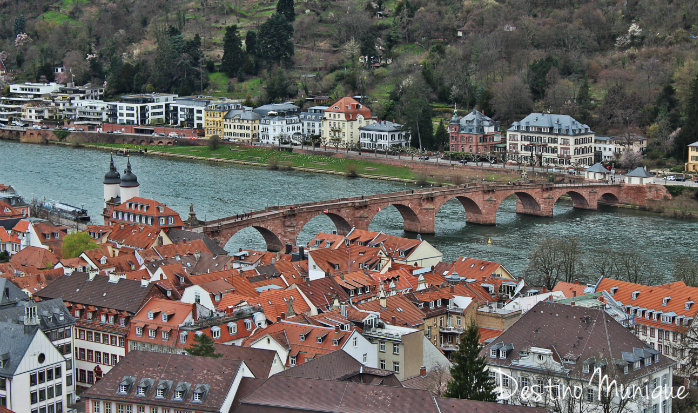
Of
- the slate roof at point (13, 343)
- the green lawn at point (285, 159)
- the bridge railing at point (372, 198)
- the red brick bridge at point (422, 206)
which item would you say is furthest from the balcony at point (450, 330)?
the green lawn at point (285, 159)

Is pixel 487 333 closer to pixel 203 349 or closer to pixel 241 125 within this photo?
pixel 203 349

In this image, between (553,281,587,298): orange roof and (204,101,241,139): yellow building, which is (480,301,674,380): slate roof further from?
(204,101,241,139): yellow building

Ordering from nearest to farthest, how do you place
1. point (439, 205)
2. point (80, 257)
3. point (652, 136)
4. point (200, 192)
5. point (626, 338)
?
point (626, 338) → point (80, 257) → point (439, 205) → point (200, 192) → point (652, 136)

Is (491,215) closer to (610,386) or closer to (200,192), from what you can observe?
(200,192)

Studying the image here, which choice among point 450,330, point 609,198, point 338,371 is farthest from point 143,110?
point 338,371

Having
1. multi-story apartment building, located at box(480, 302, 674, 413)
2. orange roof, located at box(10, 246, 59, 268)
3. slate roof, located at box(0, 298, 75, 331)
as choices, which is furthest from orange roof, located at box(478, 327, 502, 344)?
orange roof, located at box(10, 246, 59, 268)

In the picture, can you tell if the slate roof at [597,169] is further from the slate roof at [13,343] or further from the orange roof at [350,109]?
the slate roof at [13,343]

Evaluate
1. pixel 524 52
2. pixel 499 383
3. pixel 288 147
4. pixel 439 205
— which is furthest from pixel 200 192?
pixel 499 383
